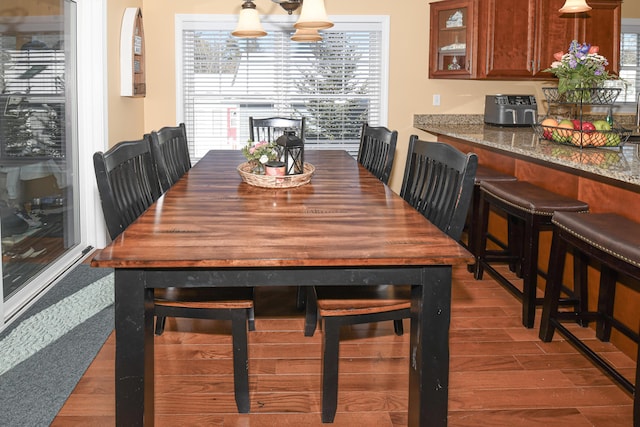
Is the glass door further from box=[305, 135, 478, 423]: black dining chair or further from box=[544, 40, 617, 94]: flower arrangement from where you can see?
box=[544, 40, 617, 94]: flower arrangement

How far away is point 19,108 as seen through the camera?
136 inches

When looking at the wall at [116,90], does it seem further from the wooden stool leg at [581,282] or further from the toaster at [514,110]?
the wooden stool leg at [581,282]

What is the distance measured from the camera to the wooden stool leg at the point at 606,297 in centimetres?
290

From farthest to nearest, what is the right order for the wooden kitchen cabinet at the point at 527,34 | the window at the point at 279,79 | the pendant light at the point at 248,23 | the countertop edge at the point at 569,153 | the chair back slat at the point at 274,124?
the window at the point at 279,79
the wooden kitchen cabinet at the point at 527,34
the chair back slat at the point at 274,124
the pendant light at the point at 248,23
the countertop edge at the point at 569,153

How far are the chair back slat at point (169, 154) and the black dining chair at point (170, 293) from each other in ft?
1.80

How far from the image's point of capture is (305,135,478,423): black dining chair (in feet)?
6.88

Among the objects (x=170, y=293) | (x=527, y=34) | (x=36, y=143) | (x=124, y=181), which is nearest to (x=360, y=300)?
(x=170, y=293)

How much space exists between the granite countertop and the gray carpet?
2.31 meters

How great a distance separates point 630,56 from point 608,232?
4.65 m

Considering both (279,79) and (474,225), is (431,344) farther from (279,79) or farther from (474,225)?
(279,79)

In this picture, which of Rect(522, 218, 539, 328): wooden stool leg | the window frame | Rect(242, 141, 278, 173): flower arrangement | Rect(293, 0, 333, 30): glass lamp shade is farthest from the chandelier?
the window frame

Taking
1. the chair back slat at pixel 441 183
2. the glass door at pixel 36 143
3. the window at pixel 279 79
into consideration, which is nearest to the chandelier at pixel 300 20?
the chair back slat at pixel 441 183

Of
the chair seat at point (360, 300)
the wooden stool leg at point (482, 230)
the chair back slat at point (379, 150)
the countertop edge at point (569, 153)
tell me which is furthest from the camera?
the wooden stool leg at point (482, 230)

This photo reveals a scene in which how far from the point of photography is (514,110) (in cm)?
531
